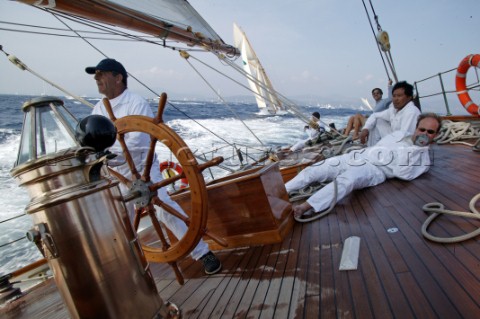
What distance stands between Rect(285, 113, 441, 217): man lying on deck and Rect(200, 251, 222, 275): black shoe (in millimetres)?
1110

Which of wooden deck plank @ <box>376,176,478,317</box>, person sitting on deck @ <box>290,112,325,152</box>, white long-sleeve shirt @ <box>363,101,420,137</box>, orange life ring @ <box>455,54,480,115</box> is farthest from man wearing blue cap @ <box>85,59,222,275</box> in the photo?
orange life ring @ <box>455,54,480,115</box>

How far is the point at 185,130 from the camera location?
1160cm

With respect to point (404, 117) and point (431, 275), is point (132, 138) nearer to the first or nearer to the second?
point (431, 275)

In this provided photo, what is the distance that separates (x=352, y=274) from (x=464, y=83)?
5.04 m

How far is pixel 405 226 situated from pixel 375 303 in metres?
0.74

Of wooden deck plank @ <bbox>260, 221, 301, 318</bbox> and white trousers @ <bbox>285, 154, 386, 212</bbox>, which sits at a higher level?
white trousers @ <bbox>285, 154, 386, 212</bbox>

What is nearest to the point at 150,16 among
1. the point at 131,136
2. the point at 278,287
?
the point at 131,136

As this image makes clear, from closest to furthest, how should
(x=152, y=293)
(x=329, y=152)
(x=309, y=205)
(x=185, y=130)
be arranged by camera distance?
1. (x=152, y=293)
2. (x=309, y=205)
3. (x=329, y=152)
4. (x=185, y=130)

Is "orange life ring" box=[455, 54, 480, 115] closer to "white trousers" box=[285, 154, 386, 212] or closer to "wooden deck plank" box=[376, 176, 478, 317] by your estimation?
"white trousers" box=[285, 154, 386, 212]

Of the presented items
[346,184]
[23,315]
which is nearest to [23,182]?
[23,315]

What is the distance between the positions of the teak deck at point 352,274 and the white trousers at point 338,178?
115 mm

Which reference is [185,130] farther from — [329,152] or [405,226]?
[405,226]

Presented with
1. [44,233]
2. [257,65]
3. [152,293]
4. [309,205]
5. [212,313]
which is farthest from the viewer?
[257,65]

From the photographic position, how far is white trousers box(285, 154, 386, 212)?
7.16 ft
